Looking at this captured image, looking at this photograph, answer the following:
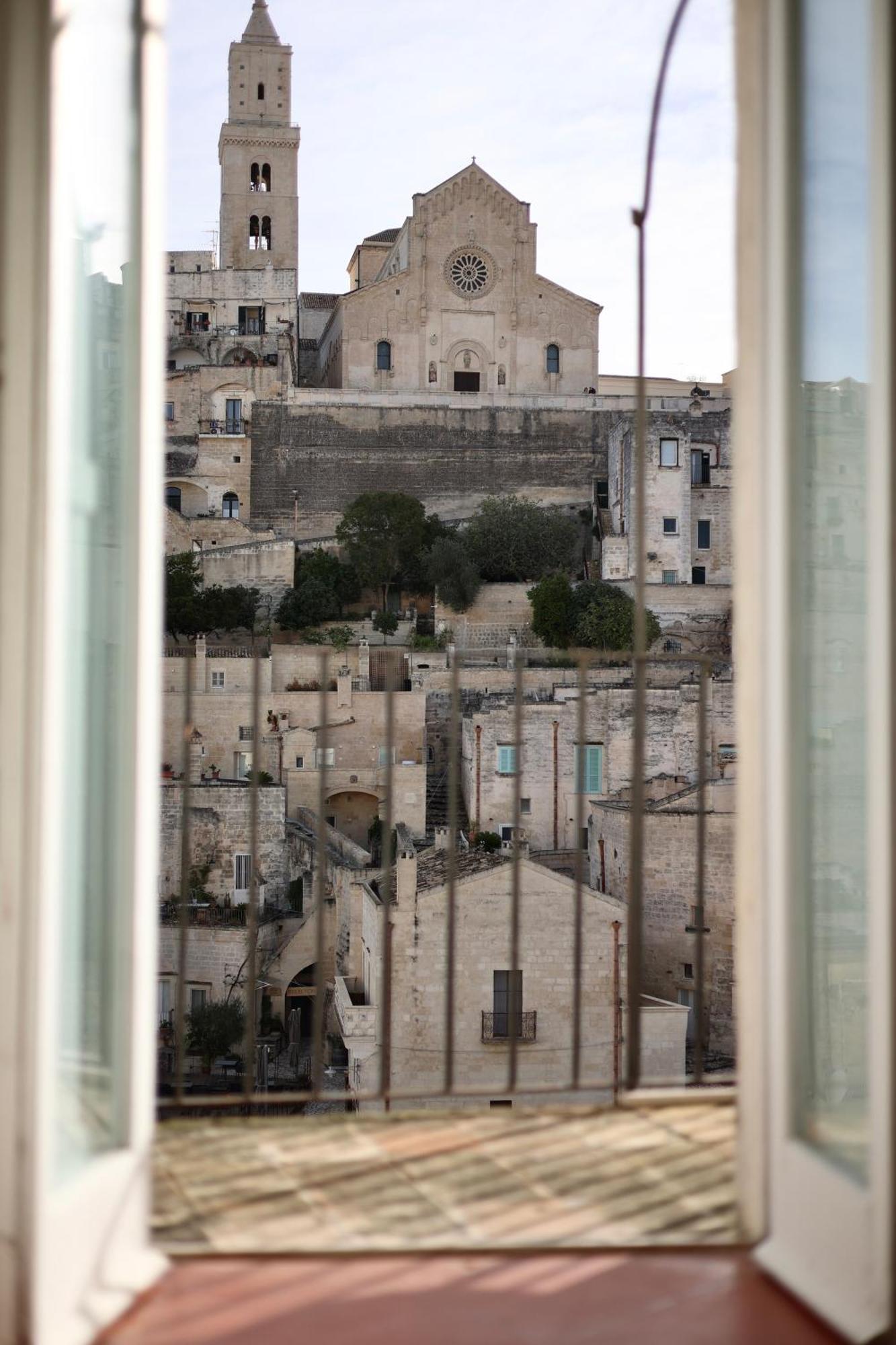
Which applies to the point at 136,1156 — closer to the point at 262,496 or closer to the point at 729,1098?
the point at 729,1098

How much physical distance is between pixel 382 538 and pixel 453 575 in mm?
1927

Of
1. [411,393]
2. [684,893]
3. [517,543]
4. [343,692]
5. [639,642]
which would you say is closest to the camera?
[639,642]

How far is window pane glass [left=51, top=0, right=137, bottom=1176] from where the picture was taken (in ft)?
4.19

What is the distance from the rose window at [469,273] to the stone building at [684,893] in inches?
795

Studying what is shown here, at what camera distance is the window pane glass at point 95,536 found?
128cm

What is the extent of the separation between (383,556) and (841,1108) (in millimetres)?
24508

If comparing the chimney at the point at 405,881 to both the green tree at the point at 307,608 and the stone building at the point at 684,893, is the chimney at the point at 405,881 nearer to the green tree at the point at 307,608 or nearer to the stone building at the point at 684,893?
the stone building at the point at 684,893

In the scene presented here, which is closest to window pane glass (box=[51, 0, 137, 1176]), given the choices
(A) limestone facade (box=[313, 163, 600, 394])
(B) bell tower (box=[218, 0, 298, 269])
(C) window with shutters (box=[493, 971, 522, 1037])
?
(C) window with shutters (box=[493, 971, 522, 1037])

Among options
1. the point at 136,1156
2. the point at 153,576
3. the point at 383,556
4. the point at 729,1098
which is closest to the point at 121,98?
the point at 153,576

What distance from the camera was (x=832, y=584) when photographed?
1.40 metres

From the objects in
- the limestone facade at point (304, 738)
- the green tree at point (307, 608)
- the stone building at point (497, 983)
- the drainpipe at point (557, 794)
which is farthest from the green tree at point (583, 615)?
the stone building at point (497, 983)

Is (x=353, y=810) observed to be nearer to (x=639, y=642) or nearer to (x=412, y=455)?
(x=412, y=455)

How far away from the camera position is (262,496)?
29.3 m

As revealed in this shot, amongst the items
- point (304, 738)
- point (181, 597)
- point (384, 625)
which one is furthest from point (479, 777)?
point (181, 597)
